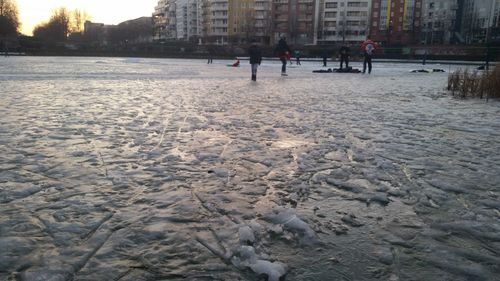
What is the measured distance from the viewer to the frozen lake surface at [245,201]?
2250mm

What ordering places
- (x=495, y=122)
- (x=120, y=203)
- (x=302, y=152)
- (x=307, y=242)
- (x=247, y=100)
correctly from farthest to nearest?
(x=247, y=100) → (x=495, y=122) → (x=302, y=152) → (x=120, y=203) → (x=307, y=242)

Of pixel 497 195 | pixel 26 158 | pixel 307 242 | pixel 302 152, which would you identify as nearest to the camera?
pixel 307 242

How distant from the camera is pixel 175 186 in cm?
345

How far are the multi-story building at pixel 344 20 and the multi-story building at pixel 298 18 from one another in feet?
6.90

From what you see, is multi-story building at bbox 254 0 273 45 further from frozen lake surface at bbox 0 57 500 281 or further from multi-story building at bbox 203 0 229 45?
frozen lake surface at bbox 0 57 500 281

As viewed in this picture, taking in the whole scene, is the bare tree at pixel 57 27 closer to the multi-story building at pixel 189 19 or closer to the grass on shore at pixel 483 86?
the multi-story building at pixel 189 19

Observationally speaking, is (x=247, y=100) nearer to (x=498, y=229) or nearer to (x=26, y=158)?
(x=26, y=158)

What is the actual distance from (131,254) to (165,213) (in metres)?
0.59

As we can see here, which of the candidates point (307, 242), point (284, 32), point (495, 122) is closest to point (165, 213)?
point (307, 242)

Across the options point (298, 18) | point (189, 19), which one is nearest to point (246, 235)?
point (298, 18)

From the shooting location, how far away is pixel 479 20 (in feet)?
256

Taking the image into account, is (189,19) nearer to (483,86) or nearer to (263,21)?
(263,21)

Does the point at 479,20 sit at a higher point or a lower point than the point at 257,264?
higher

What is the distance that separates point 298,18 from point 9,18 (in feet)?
219
